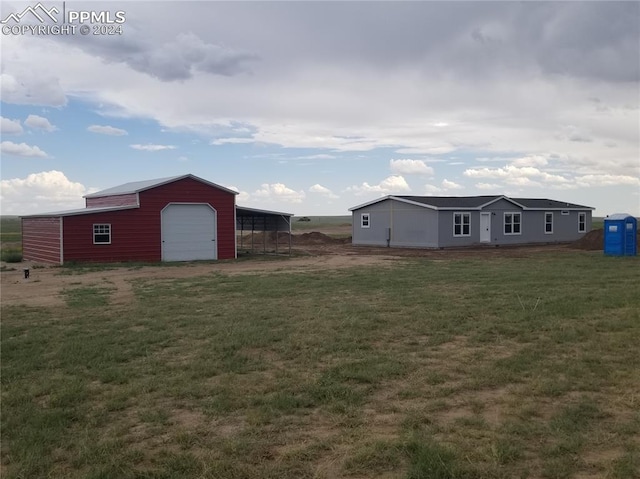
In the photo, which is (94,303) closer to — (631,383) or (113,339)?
(113,339)

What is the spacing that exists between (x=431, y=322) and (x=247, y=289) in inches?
244

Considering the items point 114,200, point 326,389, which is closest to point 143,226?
point 114,200

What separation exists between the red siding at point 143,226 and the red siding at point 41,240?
83cm

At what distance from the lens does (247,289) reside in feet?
48.0

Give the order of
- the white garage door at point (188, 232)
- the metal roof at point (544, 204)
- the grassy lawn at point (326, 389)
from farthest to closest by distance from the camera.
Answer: the metal roof at point (544, 204)
the white garage door at point (188, 232)
the grassy lawn at point (326, 389)

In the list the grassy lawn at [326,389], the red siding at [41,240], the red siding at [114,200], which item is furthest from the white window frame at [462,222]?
the grassy lawn at [326,389]

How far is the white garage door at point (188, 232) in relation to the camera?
26.3m

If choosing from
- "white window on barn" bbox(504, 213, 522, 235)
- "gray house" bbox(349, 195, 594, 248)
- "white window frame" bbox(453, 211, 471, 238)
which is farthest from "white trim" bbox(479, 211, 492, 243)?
"white window on barn" bbox(504, 213, 522, 235)

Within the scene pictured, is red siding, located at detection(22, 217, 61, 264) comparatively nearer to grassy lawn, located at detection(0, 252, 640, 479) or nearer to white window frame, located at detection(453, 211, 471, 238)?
grassy lawn, located at detection(0, 252, 640, 479)

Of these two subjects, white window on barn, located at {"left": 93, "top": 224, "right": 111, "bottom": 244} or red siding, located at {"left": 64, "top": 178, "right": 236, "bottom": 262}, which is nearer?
red siding, located at {"left": 64, "top": 178, "right": 236, "bottom": 262}

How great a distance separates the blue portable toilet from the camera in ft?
82.9

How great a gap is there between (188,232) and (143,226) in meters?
2.09

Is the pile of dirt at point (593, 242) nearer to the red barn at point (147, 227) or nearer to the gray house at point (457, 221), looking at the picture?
the gray house at point (457, 221)

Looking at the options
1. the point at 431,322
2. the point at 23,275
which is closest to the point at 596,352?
the point at 431,322
